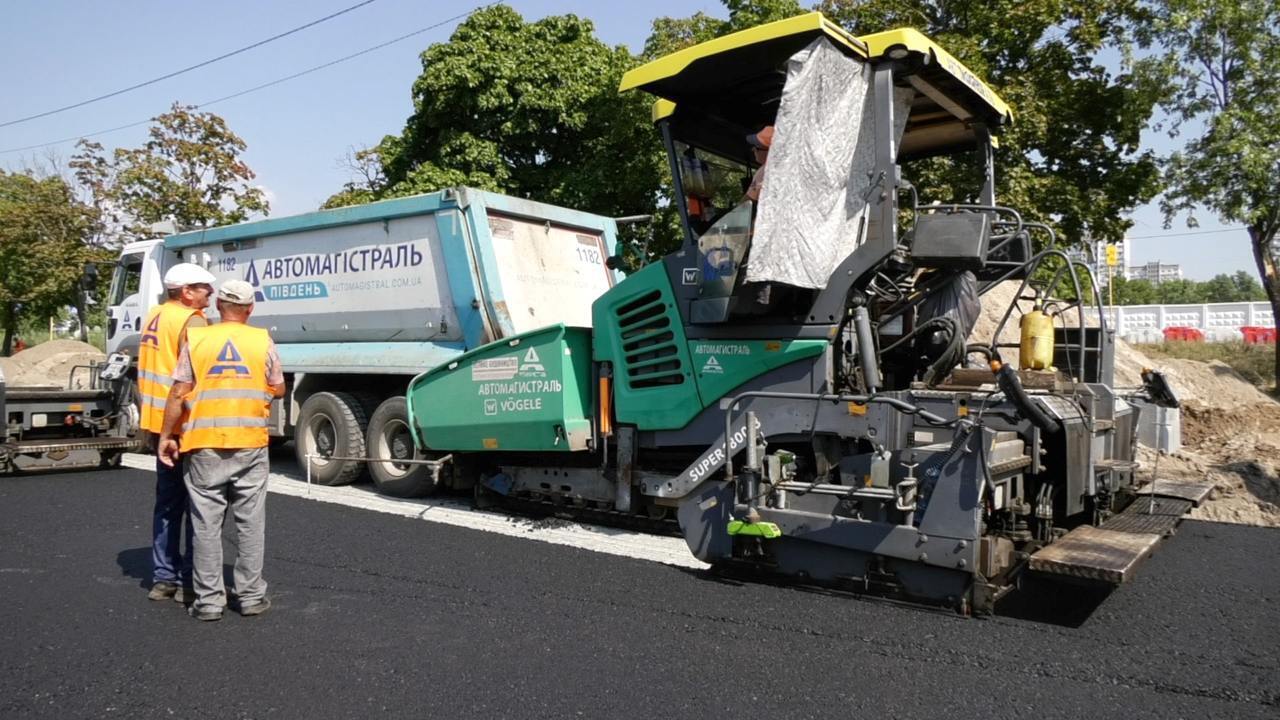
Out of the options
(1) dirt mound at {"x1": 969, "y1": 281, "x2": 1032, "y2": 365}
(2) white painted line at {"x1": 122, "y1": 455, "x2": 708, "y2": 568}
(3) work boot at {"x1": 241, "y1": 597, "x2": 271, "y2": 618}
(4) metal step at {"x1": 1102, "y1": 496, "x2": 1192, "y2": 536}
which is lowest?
(3) work boot at {"x1": 241, "y1": 597, "x2": 271, "y2": 618}

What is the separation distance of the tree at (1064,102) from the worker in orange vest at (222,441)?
996cm

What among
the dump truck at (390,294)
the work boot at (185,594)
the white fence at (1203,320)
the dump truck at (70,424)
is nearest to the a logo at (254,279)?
the dump truck at (390,294)

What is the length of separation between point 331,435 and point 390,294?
1.45 meters

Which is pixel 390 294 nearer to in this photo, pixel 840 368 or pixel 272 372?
pixel 272 372

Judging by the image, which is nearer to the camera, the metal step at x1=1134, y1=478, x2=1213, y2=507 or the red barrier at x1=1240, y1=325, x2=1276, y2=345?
the metal step at x1=1134, y1=478, x2=1213, y2=507

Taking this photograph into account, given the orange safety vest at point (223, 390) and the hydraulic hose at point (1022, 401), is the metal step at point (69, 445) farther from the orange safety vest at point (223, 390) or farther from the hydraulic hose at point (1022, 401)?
the hydraulic hose at point (1022, 401)

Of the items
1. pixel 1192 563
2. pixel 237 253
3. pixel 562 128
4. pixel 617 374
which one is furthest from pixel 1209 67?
pixel 237 253

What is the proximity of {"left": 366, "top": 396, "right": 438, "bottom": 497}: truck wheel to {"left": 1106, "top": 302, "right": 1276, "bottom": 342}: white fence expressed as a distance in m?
23.4

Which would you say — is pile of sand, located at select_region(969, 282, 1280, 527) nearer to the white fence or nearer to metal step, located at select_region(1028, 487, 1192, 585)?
metal step, located at select_region(1028, 487, 1192, 585)

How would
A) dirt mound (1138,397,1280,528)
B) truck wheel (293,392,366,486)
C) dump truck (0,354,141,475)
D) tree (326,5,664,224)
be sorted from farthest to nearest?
tree (326,5,664,224) < dump truck (0,354,141,475) < truck wheel (293,392,366,486) < dirt mound (1138,397,1280,528)

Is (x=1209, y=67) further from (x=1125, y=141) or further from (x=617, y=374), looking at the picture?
(x=617, y=374)

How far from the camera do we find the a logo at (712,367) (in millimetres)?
5436

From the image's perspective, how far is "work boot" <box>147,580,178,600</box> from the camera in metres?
4.54

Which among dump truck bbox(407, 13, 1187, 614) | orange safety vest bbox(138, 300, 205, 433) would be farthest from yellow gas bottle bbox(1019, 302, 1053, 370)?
orange safety vest bbox(138, 300, 205, 433)
